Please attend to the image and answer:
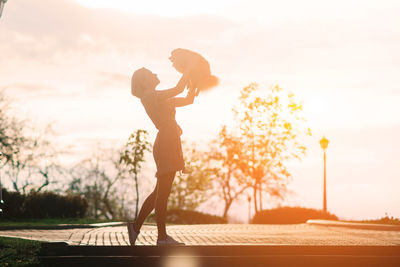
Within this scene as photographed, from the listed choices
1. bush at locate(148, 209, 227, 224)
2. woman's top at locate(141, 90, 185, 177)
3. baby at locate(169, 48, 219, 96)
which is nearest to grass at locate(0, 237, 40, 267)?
woman's top at locate(141, 90, 185, 177)

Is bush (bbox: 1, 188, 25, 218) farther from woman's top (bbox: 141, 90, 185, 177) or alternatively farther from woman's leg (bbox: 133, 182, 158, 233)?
woman's top (bbox: 141, 90, 185, 177)

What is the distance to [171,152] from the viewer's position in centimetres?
758

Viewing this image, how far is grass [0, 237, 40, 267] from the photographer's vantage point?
803 cm

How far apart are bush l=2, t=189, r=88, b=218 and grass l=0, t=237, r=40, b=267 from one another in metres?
16.6

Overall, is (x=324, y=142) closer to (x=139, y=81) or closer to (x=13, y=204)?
(x=13, y=204)

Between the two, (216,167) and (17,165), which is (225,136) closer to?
(216,167)

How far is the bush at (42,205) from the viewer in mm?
27422

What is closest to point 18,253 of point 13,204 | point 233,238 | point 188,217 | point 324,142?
point 233,238

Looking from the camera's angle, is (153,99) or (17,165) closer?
(153,99)

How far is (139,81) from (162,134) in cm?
76

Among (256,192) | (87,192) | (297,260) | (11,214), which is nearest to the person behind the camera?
(297,260)

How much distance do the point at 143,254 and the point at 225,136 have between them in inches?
1216

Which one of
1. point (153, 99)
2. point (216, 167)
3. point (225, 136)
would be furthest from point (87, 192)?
point (153, 99)

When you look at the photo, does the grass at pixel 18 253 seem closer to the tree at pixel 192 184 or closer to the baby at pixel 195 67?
the baby at pixel 195 67
